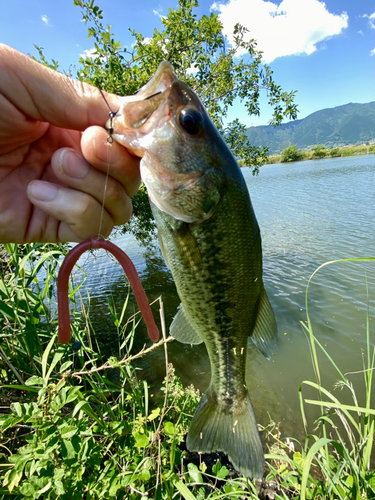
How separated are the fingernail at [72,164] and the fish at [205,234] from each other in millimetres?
339

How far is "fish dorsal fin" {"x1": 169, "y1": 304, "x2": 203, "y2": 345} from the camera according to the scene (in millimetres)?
2035

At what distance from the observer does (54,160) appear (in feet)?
5.66

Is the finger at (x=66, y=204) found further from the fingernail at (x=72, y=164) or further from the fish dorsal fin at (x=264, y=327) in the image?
the fish dorsal fin at (x=264, y=327)

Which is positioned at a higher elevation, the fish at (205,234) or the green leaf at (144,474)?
the fish at (205,234)

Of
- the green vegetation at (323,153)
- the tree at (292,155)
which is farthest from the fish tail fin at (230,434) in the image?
the tree at (292,155)

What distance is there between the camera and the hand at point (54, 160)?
1609mm

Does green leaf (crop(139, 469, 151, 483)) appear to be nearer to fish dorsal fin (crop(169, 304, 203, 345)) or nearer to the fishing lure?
fish dorsal fin (crop(169, 304, 203, 345))

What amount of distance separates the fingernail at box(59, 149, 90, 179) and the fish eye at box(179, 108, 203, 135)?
71 cm

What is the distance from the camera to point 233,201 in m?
1.64

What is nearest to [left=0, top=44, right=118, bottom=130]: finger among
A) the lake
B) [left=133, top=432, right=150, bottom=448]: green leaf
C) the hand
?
the hand

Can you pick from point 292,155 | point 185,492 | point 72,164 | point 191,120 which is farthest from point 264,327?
point 292,155

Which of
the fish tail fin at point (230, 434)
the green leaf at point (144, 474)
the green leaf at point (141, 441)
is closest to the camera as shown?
the fish tail fin at point (230, 434)

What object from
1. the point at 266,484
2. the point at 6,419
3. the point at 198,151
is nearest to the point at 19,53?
the point at 198,151

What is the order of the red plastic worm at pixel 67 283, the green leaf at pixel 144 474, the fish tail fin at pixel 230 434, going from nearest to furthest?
the red plastic worm at pixel 67 283, the fish tail fin at pixel 230 434, the green leaf at pixel 144 474
